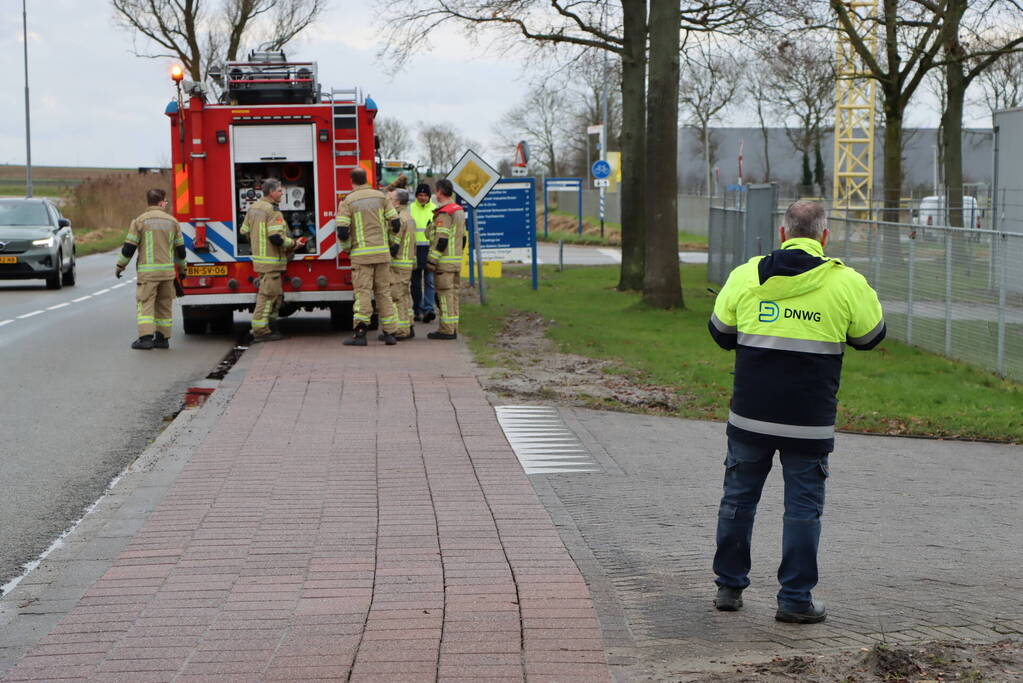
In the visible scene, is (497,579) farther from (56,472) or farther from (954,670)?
(56,472)

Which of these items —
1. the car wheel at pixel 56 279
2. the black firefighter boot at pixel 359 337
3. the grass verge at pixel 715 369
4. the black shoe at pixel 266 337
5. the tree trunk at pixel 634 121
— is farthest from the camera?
the car wheel at pixel 56 279

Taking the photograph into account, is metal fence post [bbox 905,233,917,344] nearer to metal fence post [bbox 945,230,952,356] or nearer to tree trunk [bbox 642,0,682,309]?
metal fence post [bbox 945,230,952,356]

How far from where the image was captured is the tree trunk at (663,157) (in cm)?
1866

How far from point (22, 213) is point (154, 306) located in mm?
11636

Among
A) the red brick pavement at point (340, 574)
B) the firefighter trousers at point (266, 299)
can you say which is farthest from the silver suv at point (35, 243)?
the red brick pavement at point (340, 574)

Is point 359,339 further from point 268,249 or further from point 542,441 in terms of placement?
point 542,441

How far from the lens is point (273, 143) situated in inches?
639

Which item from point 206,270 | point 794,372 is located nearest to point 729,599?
point 794,372

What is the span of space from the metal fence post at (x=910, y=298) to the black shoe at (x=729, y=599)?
10.7 meters

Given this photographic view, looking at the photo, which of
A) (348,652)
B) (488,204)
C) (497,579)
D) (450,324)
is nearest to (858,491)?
(497,579)

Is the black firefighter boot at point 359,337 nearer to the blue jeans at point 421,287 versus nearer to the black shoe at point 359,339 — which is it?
the black shoe at point 359,339

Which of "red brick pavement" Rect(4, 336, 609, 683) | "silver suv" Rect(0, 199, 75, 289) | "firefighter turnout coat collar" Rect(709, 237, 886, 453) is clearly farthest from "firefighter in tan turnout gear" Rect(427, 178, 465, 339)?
"silver suv" Rect(0, 199, 75, 289)

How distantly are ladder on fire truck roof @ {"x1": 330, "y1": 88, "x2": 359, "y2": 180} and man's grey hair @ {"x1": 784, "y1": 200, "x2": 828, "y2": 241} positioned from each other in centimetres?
1148

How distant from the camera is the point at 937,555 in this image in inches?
248
